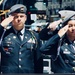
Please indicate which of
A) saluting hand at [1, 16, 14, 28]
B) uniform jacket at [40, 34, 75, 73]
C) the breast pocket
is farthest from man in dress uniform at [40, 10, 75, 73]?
saluting hand at [1, 16, 14, 28]

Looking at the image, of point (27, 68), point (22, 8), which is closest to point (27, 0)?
point (22, 8)

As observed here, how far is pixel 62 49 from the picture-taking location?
43.2 feet

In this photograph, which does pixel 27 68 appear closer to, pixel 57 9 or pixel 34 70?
pixel 34 70

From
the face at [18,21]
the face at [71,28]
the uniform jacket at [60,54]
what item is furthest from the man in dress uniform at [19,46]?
the face at [71,28]

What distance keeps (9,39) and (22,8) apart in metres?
0.48

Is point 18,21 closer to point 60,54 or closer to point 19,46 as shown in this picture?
point 19,46

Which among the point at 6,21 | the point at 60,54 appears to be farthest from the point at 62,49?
the point at 6,21

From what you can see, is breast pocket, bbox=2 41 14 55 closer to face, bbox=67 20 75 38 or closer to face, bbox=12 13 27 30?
face, bbox=12 13 27 30

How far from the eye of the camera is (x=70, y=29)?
13125 mm

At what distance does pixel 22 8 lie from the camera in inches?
516

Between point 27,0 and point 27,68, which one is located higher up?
point 27,0

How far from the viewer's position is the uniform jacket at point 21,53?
13125mm

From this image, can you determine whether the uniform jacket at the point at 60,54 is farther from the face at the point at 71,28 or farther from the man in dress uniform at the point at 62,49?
the face at the point at 71,28

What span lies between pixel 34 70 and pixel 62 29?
0.71m
